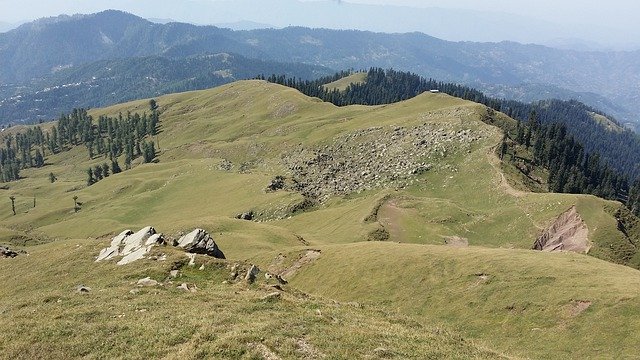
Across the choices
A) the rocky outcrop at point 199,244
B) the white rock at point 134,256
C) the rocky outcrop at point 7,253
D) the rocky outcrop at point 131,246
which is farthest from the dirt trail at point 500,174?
the rocky outcrop at point 7,253

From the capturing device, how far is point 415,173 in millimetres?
123250

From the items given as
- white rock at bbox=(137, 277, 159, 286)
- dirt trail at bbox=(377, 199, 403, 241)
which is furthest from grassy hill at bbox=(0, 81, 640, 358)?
white rock at bbox=(137, 277, 159, 286)

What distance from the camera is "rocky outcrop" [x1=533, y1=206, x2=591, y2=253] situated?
79.6m

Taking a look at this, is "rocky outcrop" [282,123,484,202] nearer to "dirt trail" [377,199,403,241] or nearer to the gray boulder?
"dirt trail" [377,199,403,241]

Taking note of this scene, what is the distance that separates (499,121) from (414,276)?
131292 mm

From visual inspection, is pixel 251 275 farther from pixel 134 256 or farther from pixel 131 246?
pixel 131 246

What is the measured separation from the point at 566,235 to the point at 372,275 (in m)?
47.9

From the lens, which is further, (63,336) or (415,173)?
(415,173)

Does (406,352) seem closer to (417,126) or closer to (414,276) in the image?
(414,276)

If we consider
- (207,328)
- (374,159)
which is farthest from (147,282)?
(374,159)

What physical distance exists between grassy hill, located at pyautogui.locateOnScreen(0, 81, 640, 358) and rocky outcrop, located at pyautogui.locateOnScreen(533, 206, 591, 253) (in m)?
1.54

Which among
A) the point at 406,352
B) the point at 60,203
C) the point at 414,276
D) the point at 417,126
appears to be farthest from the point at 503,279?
the point at 60,203

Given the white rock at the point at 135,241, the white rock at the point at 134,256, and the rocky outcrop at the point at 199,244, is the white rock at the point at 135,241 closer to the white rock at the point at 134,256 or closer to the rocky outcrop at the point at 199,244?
the white rock at the point at 134,256

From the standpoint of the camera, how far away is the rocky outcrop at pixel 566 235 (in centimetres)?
7962
